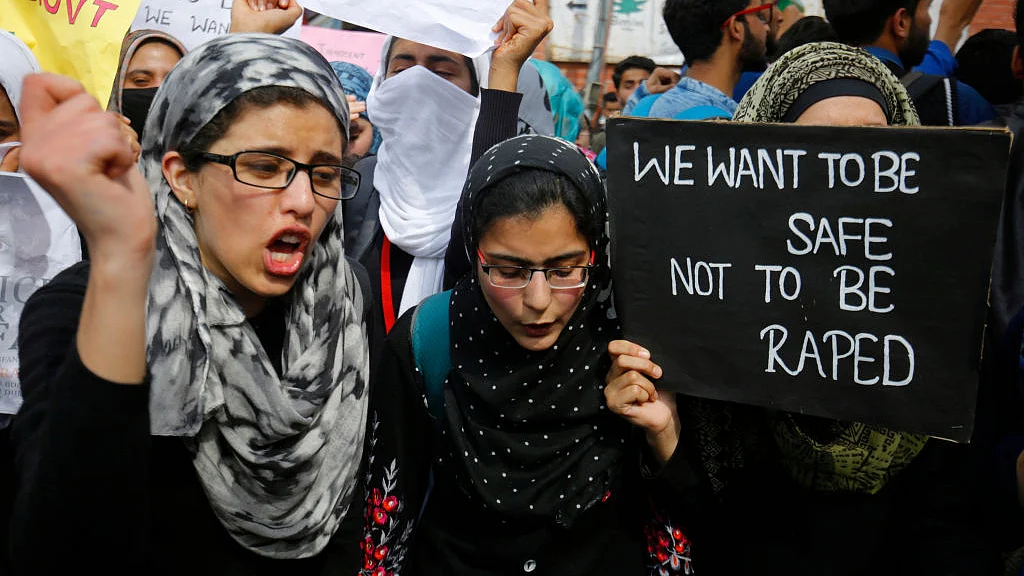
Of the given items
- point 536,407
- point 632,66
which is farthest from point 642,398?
point 632,66

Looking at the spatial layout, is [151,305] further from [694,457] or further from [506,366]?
[694,457]

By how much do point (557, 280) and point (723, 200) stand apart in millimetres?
428

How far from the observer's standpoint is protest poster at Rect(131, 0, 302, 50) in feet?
10.7

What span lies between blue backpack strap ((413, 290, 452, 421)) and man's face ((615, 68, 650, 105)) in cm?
590

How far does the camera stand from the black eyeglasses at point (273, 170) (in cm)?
180

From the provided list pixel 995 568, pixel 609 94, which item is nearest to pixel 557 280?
pixel 995 568

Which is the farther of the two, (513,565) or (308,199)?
(513,565)

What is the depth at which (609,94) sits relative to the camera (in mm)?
8891

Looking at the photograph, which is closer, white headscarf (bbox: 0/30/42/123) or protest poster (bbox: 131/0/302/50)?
white headscarf (bbox: 0/30/42/123)

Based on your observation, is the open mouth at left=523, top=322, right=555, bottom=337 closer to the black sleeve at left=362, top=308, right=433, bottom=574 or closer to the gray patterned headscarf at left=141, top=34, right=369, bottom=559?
the black sleeve at left=362, top=308, right=433, bottom=574

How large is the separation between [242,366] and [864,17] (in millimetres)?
2928

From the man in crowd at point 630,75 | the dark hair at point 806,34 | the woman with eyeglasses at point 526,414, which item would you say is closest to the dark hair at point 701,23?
the dark hair at point 806,34

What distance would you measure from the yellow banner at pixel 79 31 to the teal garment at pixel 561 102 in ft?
9.17

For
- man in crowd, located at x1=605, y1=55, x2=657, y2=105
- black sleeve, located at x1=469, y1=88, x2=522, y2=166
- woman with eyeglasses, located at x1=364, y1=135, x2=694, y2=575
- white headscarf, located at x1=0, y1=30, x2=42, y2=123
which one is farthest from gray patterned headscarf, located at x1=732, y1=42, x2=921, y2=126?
man in crowd, located at x1=605, y1=55, x2=657, y2=105
